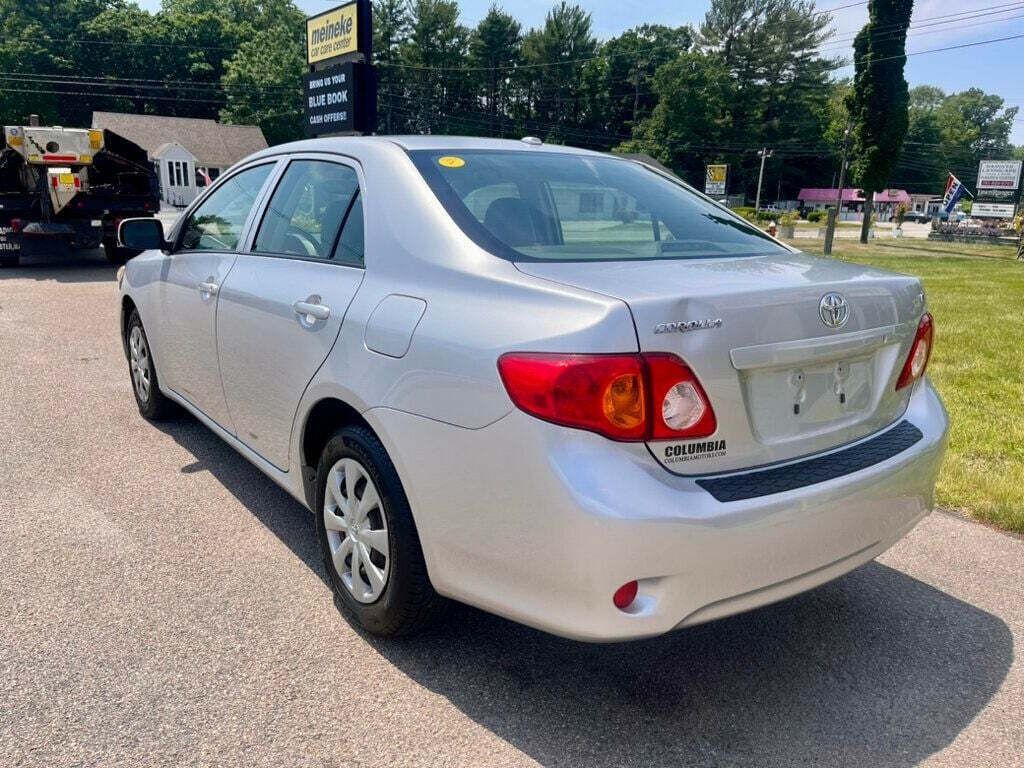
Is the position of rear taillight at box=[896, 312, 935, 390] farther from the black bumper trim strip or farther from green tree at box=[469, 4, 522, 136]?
green tree at box=[469, 4, 522, 136]

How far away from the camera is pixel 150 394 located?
16.3ft

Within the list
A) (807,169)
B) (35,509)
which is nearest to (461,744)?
(35,509)

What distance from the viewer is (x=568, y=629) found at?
206cm

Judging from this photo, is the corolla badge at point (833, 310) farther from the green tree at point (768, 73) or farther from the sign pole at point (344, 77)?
the green tree at point (768, 73)

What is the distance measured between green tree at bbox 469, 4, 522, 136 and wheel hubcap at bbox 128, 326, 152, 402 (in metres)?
85.9

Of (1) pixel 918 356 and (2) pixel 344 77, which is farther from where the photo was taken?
(2) pixel 344 77

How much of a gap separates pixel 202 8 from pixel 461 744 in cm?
11136

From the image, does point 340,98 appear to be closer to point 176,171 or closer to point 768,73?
point 176,171

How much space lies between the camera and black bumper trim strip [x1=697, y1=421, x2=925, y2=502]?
2.09m

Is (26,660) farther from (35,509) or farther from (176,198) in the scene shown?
(176,198)

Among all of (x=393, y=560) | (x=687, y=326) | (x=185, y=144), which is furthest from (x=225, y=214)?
(x=185, y=144)

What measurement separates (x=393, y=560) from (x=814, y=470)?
129cm

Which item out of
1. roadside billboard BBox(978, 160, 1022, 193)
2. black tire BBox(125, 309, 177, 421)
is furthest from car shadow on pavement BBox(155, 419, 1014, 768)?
roadside billboard BBox(978, 160, 1022, 193)

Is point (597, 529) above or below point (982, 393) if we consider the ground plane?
above
